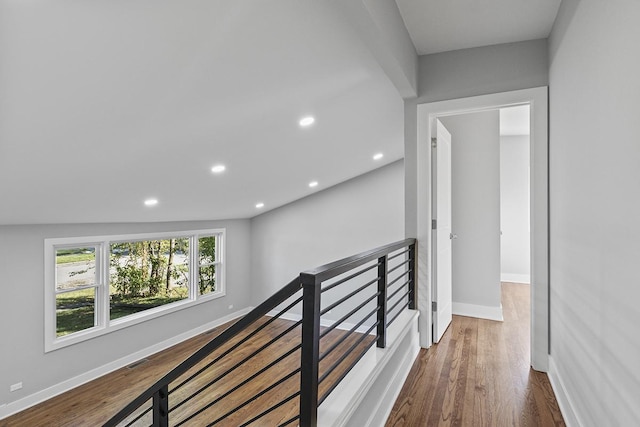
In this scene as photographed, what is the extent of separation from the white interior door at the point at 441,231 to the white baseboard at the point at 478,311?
595 millimetres

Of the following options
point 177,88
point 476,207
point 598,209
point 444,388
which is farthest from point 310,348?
point 476,207

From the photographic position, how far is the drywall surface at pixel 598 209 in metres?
1.12

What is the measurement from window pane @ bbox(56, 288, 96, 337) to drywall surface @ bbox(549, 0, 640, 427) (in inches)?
188

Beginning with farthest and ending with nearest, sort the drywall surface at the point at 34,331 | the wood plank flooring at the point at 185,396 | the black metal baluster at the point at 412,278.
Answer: the drywall surface at the point at 34,331 → the wood plank flooring at the point at 185,396 → the black metal baluster at the point at 412,278

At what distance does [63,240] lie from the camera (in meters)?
3.87

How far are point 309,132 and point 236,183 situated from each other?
1.26 m

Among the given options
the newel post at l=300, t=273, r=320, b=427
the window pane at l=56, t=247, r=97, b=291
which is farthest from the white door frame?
the window pane at l=56, t=247, r=97, b=291

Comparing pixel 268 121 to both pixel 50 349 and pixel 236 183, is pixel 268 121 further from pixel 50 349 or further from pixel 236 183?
pixel 50 349

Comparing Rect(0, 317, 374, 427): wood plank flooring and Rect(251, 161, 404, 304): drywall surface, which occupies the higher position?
Rect(251, 161, 404, 304): drywall surface

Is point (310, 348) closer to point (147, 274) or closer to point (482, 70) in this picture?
point (482, 70)

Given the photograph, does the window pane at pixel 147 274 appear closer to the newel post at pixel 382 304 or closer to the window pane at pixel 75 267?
the window pane at pixel 75 267

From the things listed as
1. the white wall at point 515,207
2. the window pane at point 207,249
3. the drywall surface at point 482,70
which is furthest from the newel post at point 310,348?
the white wall at point 515,207

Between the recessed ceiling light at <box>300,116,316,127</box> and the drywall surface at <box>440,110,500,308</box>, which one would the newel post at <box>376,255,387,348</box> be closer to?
the recessed ceiling light at <box>300,116,316,127</box>

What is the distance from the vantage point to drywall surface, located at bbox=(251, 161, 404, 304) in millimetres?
5598
